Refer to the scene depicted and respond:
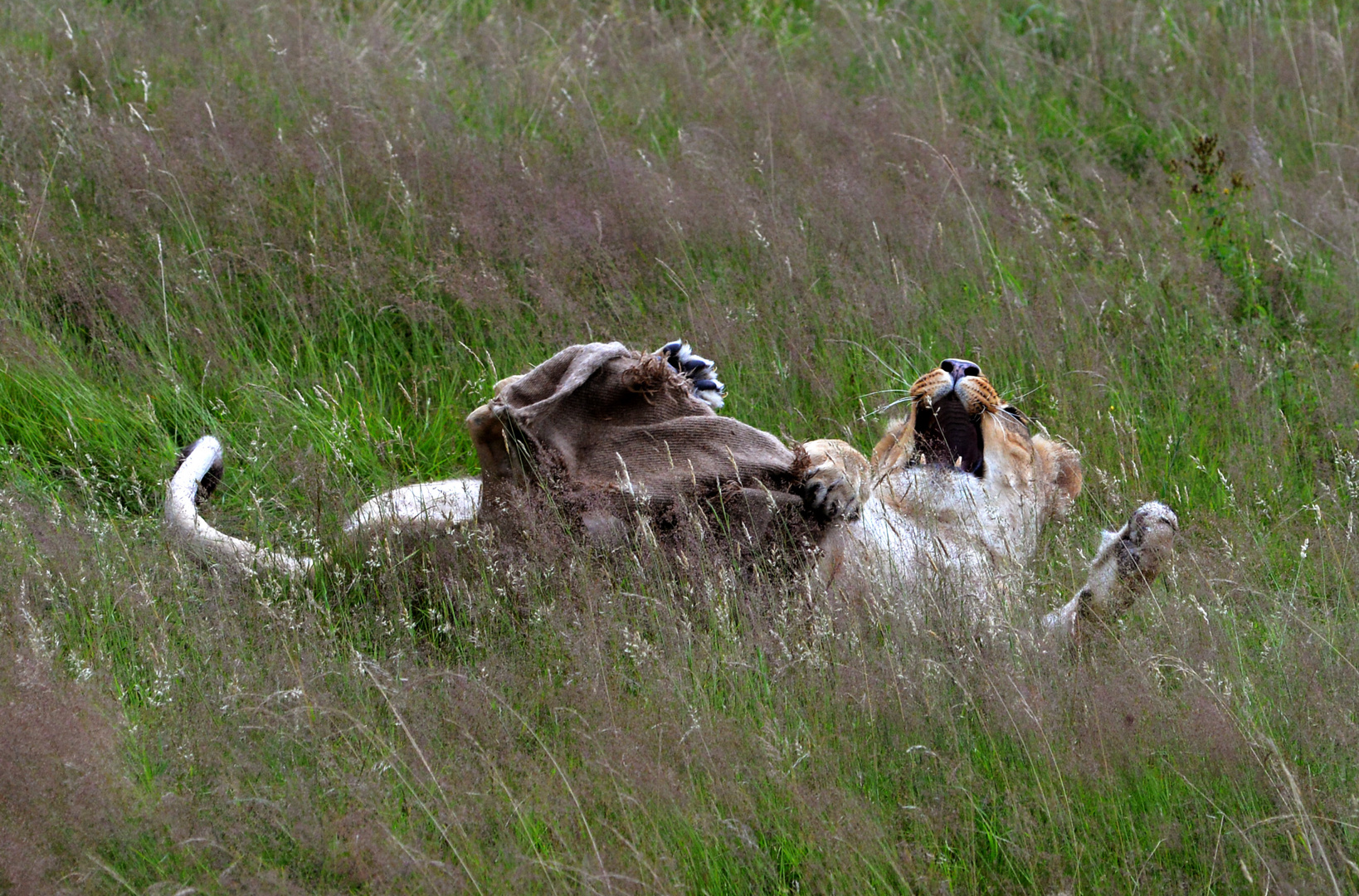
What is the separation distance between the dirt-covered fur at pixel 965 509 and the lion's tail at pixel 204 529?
131cm

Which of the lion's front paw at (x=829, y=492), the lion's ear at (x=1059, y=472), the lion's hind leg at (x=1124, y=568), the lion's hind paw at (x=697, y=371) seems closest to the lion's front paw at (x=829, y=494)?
the lion's front paw at (x=829, y=492)

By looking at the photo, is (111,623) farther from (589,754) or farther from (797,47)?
(797,47)

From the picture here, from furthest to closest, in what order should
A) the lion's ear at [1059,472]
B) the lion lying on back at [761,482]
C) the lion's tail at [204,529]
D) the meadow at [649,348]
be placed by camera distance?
1. the lion's ear at [1059,472]
2. the lion's tail at [204,529]
3. the lion lying on back at [761,482]
4. the meadow at [649,348]

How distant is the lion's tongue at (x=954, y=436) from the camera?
11.8 ft

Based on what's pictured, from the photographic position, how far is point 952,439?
3.62m

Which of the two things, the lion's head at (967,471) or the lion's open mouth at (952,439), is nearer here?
the lion's head at (967,471)

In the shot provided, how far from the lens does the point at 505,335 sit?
4711 millimetres

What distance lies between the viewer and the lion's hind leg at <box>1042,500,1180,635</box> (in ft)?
10.4

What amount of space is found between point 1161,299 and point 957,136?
1.40m

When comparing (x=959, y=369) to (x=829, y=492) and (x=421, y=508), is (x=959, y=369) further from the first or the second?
(x=421, y=508)

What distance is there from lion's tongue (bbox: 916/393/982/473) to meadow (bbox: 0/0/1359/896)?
331 mm

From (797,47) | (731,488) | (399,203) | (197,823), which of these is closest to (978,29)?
(797,47)

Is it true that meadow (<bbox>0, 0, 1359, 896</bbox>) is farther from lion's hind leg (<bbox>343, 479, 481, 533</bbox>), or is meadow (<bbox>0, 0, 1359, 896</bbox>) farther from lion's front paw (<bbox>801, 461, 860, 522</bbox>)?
lion's front paw (<bbox>801, 461, 860, 522</bbox>)

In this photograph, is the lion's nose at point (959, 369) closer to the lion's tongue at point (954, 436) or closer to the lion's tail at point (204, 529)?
the lion's tongue at point (954, 436)
